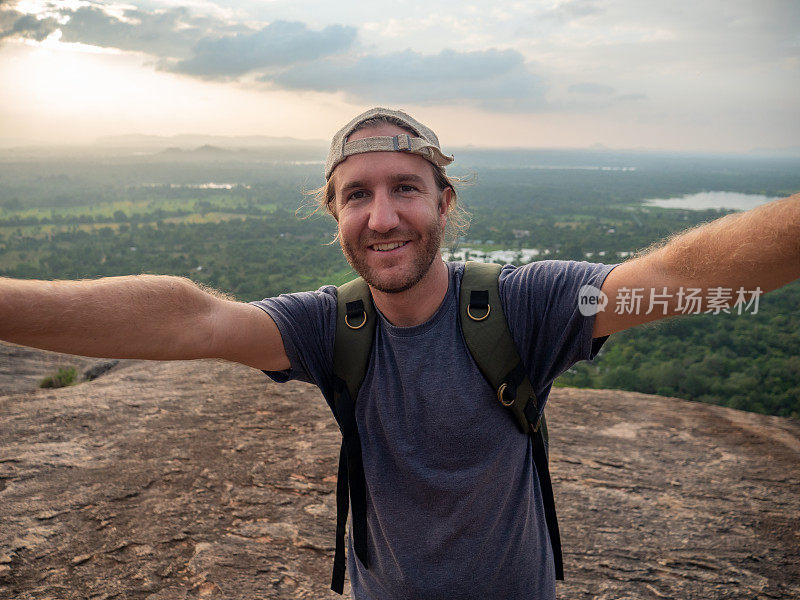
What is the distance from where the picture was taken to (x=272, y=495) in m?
4.29

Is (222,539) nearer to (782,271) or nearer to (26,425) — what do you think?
(26,425)

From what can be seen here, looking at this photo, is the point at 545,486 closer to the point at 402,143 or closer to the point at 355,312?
the point at 355,312

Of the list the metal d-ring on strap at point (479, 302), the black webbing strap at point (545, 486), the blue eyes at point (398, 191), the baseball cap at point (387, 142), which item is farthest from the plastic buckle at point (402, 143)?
the black webbing strap at point (545, 486)

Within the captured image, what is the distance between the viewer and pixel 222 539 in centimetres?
368

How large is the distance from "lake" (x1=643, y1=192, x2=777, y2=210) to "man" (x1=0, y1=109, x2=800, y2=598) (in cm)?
9541

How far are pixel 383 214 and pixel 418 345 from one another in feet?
1.76

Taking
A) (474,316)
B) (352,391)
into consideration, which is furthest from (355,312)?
(474,316)

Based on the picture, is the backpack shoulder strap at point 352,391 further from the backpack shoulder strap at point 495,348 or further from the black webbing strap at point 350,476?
the backpack shoulder strap at point 495,348

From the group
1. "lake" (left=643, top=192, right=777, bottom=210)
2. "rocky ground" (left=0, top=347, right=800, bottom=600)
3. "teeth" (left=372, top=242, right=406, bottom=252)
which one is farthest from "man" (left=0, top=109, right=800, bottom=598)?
"lake" (left=643, top=192, right=777, bottom=210)

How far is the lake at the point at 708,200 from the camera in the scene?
85375 millimetres

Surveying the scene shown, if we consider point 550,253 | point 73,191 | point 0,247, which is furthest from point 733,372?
point 73,191

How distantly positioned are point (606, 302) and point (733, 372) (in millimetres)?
30365

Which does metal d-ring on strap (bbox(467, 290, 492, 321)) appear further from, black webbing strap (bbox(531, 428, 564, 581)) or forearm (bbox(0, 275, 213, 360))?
forearm (bbox(0, 275, 213, 360))

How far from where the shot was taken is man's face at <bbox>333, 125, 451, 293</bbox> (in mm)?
1983
